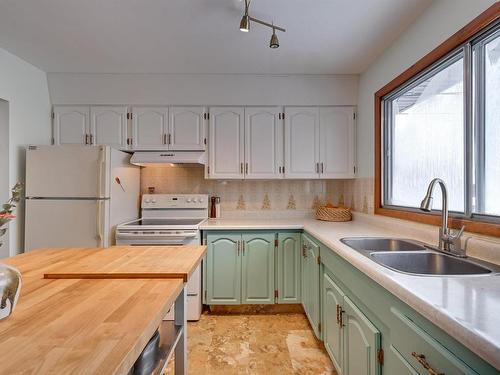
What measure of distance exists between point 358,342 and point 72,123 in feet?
10.4

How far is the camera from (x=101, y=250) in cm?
156

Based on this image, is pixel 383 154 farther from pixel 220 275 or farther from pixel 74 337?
pixel 74 337

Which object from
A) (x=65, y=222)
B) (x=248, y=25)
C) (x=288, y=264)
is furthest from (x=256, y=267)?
(x=248, y=25)

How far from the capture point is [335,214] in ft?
9.48

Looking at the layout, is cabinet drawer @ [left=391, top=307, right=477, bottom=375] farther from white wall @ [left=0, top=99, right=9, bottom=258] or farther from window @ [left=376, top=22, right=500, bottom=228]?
white wall @ [left=0, top=99, right=9, bottom=258]

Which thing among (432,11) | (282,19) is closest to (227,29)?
(282,19)

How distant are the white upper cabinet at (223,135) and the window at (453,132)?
1432 millimetres

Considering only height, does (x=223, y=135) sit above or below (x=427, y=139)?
above

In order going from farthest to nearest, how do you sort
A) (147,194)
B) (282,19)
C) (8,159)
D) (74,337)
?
(147,194) < (8,159) < (282,19) < (74,337)

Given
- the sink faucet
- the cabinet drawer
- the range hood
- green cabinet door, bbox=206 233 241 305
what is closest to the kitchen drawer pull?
the cabinet drawer

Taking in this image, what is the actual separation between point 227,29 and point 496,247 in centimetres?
209

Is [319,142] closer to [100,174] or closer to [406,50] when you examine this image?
[406,50]

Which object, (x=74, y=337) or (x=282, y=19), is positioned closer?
(x=74, y=337)

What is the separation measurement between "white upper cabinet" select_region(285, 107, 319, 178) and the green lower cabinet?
0.74m
